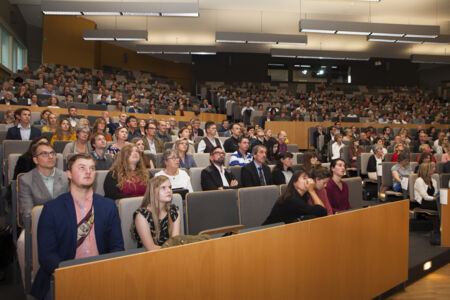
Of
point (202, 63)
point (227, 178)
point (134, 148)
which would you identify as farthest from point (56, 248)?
point (202, 63)

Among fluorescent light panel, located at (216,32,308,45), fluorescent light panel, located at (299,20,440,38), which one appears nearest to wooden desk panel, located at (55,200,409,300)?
fluorescent light panel, located at (299,20,440,38)

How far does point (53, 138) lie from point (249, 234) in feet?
12.8

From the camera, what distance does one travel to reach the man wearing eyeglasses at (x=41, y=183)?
264cm

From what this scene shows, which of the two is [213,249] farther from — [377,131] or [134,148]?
[377,131]

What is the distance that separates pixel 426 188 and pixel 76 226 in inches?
156

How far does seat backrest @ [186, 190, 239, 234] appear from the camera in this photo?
279cm

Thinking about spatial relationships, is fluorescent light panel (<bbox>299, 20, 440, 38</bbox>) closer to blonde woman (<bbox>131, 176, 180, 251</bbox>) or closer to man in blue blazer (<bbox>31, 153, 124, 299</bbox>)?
blonde woman (<bbox>131, 176, 180, 251</bbox>)

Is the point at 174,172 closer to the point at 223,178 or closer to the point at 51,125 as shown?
the point at 223,178

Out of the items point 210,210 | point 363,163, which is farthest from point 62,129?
point 363,163

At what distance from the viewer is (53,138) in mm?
4980

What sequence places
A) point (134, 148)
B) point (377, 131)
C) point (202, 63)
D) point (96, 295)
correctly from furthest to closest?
point (202, 63) < point (377, 131) < point (134, 148) < point (96, 295)

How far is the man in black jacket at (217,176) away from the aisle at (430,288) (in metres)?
1.69

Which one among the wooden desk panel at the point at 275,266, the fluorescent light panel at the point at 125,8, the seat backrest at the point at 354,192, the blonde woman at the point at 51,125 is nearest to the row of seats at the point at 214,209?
the wooden desk panel at the point at 275,266

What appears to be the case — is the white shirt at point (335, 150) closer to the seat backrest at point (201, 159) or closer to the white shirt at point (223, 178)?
the seat backrest at point (201, 159)
